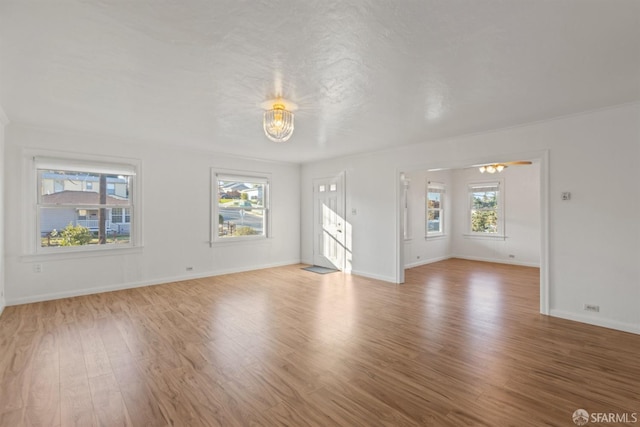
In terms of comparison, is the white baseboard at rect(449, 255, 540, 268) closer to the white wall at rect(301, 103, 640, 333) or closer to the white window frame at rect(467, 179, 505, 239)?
the white window frame at rect(467, 179, 505, 239)

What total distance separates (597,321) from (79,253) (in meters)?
7.24

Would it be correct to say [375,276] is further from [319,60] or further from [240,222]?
[319,60]

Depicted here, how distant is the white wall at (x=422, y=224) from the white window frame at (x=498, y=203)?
0.47 m

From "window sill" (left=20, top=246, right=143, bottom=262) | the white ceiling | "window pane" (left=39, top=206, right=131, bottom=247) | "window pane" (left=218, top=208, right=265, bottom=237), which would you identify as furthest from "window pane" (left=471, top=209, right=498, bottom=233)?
"window pane" (left=39, top=206, right=131, bottom=247)

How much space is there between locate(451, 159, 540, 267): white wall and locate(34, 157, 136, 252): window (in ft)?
26.1

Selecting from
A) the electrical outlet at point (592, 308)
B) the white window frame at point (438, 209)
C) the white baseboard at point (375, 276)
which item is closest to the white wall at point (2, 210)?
the white baseboard at point (375, 276)

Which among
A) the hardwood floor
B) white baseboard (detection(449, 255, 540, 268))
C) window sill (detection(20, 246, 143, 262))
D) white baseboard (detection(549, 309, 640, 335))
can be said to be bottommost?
the hardwood floor

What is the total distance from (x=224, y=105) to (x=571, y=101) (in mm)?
3820

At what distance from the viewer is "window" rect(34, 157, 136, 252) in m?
4.64

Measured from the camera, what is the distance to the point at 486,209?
820 centimetres

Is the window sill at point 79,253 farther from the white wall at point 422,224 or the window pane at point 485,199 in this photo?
the window pane at point 485,199

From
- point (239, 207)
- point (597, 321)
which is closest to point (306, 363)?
point (597, 321)

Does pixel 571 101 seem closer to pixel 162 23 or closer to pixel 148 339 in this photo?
pixel 162 23

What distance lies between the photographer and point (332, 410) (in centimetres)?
209
